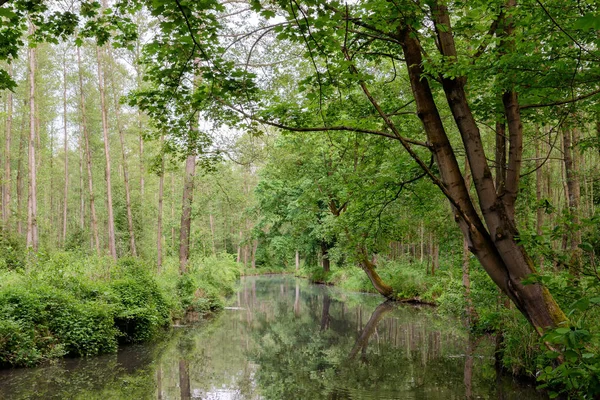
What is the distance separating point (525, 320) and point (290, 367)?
4.56m

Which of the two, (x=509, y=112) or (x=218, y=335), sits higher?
(x=509, y=112)

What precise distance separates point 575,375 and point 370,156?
16.2 feet

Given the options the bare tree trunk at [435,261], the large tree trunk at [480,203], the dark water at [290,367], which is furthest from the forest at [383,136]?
the bare tree trunk at [435,261]

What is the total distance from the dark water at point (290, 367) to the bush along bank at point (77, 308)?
40 centimetres

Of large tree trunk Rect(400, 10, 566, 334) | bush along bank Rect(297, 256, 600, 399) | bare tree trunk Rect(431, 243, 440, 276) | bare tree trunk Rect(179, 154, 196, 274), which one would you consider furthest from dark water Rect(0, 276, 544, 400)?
bare tree trunk Rect(431, 243, 440, 276)

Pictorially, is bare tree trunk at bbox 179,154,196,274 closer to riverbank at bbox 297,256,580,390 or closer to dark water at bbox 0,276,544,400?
dark water at bbox 0,276,544,400

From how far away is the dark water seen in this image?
6.99 m

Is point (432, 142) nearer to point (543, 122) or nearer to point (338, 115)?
point (338, 115)

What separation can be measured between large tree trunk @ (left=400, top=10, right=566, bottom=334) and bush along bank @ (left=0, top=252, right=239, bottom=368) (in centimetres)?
761

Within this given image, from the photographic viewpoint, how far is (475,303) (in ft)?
32.5

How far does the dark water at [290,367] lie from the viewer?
22.9ft

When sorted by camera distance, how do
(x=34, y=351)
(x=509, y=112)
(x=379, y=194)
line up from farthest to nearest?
(x=34, y=351) < (x=379, y=194) < (x=509, y=112)

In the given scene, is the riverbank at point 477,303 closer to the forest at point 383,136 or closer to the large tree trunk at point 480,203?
the forest at point 383,136

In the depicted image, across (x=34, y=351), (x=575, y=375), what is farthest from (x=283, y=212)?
(x=575, y=375)
